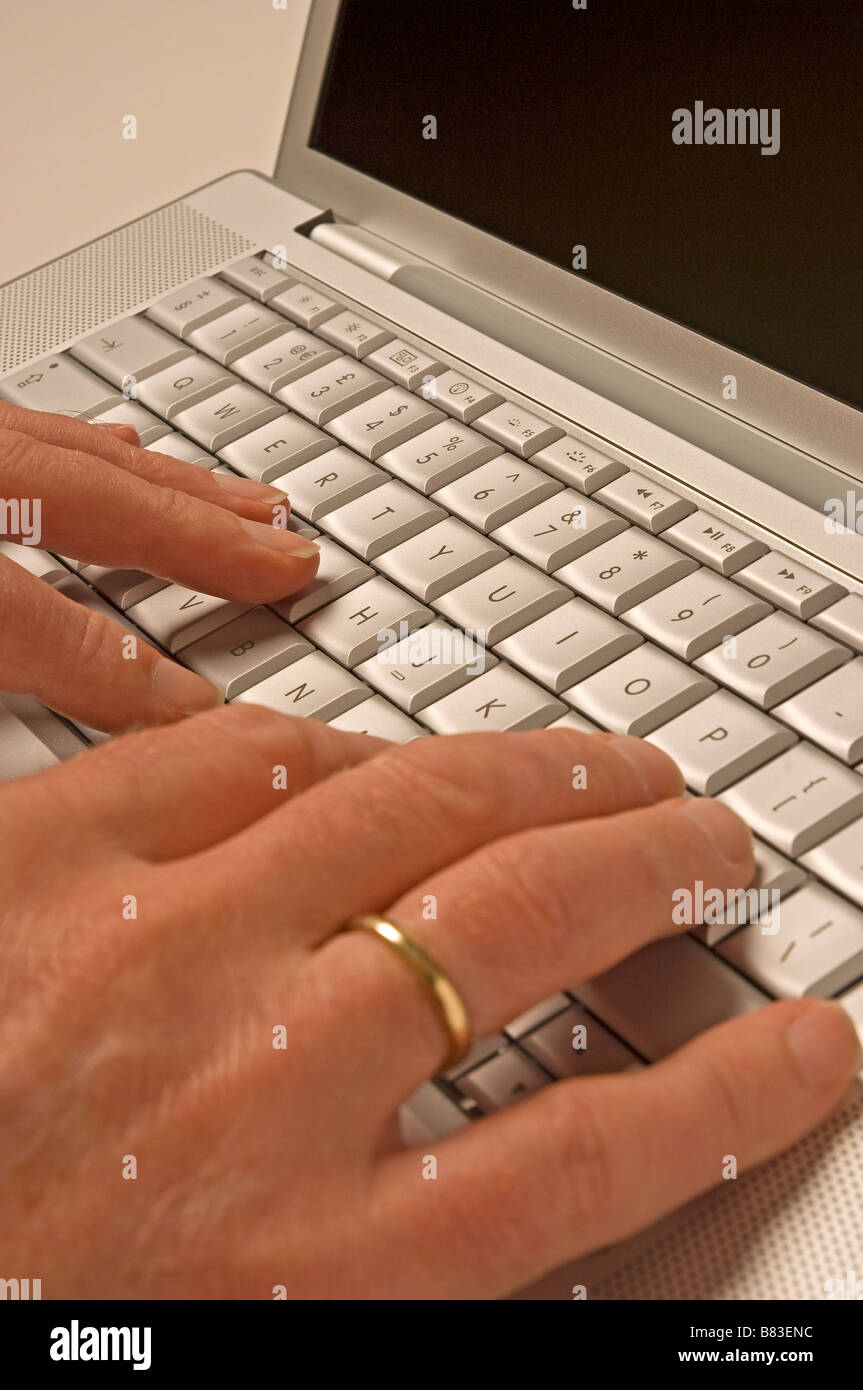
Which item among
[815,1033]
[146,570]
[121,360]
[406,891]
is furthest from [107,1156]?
[121,360]

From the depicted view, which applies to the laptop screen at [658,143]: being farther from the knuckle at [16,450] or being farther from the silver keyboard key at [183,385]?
the knuckle at [16,450]

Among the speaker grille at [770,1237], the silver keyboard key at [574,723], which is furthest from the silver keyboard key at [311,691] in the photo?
the speaker grille at [770,1237]

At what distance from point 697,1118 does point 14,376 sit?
30.7 inches

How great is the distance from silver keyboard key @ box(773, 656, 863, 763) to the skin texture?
0.27ft

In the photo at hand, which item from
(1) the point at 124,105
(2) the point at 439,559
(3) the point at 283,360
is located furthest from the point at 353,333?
(1) the point at 124,105

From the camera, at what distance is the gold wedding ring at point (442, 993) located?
499 millimetres

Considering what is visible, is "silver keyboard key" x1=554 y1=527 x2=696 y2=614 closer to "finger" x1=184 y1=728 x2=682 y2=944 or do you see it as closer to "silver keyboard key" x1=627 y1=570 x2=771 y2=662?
"silver keyboard key" x1=627 y1=570 x2=771 y2=662

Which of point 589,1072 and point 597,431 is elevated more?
point 597,431

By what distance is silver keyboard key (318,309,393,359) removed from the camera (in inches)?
36.1

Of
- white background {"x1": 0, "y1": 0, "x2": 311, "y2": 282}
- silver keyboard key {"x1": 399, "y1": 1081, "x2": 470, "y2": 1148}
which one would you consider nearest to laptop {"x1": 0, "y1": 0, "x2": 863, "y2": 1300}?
silver keyboard key {"x1": 399, "y1": 1081, "x2": 470, "y2": 1148}

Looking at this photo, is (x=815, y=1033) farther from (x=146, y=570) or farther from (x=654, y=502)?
(x=146, y=570)

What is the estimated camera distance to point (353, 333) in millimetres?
932

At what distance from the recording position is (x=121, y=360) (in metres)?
0.97

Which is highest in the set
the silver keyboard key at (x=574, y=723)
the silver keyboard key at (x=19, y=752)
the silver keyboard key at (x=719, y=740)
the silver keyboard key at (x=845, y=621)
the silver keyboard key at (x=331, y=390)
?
the silver keyboard key at (x=331, y=390)
